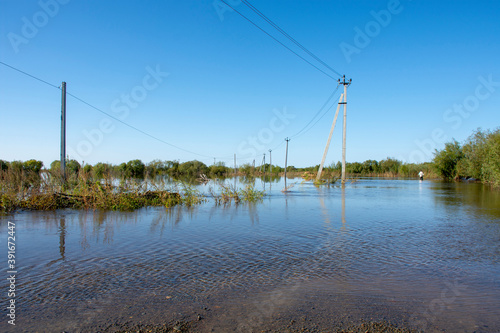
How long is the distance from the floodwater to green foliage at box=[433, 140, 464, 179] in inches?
2221

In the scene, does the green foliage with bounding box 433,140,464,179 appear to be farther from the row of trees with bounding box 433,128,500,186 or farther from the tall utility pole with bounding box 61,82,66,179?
the tall utility pole with bounding box 61,82,66,179

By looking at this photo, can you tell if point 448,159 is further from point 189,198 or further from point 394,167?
point 189,198

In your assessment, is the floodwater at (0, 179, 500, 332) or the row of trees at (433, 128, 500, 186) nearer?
the floodwater at (0, 179, 500, 332)

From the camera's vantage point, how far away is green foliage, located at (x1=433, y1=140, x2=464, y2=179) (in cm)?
5828

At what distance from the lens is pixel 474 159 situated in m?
45.5

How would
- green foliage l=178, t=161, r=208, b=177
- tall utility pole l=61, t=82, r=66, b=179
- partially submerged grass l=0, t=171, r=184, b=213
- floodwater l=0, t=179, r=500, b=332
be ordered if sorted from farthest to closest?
green foliage l=178, t=161, r=208, b=177 < tall utility pole l=61, t=82, r=66, b=179 < partially submerged grass l=0, t=171, r=184, b=213 < floodwater l=0, t=179, r=500, b=332

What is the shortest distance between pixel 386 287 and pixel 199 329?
290 cm

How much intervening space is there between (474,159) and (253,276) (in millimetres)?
51028

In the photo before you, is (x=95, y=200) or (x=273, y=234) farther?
(x=95, y=200)

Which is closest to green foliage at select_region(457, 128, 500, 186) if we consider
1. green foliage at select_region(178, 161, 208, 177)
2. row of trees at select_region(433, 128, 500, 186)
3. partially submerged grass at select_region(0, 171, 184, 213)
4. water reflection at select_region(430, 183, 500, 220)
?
row of trees at select_region(433, 128, 500, 186)

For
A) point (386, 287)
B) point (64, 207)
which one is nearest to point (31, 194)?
point (64, 207)

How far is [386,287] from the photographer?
4.84 metres

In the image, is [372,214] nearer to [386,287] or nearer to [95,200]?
[386,287]

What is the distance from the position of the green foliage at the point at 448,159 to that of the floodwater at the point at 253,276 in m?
56.4
